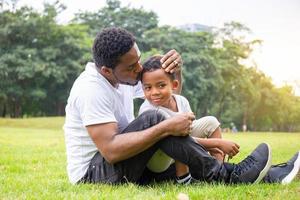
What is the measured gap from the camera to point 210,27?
35.6 m

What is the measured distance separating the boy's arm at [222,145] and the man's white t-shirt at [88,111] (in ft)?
1.95

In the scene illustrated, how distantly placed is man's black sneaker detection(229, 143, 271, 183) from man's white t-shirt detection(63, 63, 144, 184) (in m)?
0.86

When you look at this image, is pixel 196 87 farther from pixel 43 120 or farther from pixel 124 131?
pixel 124 131

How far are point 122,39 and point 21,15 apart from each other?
2856 centimetres

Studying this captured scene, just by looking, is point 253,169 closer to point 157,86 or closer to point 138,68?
point 157,86

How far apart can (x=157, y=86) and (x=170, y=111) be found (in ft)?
0.70

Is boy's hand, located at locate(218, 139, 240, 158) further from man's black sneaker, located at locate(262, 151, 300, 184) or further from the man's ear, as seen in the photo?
the man's ear

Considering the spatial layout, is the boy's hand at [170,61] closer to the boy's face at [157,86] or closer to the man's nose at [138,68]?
the boy's face at [157,86]

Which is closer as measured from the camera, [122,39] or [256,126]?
[122,39]

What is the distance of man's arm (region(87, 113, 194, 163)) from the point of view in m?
2.93

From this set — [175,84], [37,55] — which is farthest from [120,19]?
[175,84]

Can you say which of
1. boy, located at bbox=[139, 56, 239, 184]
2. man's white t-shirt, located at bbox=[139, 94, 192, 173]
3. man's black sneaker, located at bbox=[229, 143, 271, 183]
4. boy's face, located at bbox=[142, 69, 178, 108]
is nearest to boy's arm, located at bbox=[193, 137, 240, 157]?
boy, located at bbox=[139, 56, 239, 184]

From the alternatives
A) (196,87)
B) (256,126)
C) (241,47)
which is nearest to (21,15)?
(196,87)

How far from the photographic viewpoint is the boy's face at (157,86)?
344 centimetres
